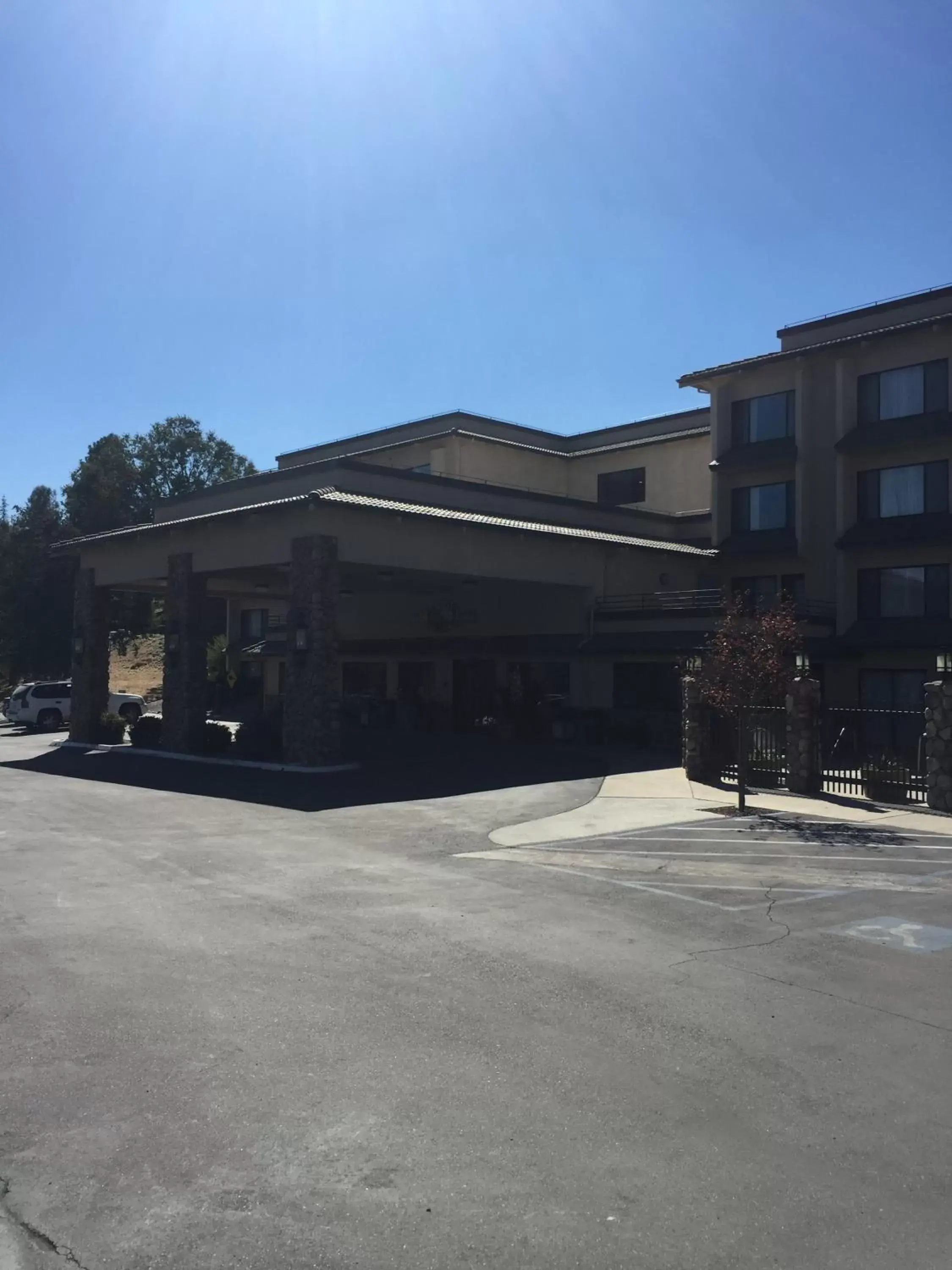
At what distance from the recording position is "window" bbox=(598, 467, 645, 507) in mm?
45094

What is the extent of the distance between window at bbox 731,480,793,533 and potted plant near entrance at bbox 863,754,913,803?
18023mm

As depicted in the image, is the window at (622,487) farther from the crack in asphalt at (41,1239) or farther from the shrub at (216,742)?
the crack in asphalt at (41,1239)

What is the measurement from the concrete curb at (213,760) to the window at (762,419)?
20.2 m

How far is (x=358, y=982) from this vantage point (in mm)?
7883

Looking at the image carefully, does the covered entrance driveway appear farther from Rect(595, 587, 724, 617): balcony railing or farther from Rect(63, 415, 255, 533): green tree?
Rect(63, 415, 255, 533): green tree

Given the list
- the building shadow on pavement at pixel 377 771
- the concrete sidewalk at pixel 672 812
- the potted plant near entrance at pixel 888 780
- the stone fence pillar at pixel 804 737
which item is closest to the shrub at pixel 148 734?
the building shadow on pavement at pixel 377 771

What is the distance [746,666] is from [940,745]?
3.53m

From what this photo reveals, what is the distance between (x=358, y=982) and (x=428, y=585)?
28810 millimetres

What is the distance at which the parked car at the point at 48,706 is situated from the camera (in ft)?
138

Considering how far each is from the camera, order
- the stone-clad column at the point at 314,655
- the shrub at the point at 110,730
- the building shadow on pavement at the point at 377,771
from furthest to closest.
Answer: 1. the shrub at the point at 110,730
2. the stone-clad column at the point at 314,655
3. the building shadow on pavement at the point at 377,771

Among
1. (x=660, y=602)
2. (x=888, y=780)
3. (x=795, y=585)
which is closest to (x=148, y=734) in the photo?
(x=660, y=602)

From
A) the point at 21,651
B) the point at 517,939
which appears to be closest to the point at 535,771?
the point at 517,939

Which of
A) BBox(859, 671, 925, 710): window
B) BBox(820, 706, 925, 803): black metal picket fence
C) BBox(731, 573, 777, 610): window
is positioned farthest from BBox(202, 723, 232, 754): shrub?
BBox(859, 671, 925, 710): window

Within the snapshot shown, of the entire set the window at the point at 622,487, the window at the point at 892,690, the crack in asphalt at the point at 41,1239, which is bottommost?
the crack in asphalt at the point at 41,1239
